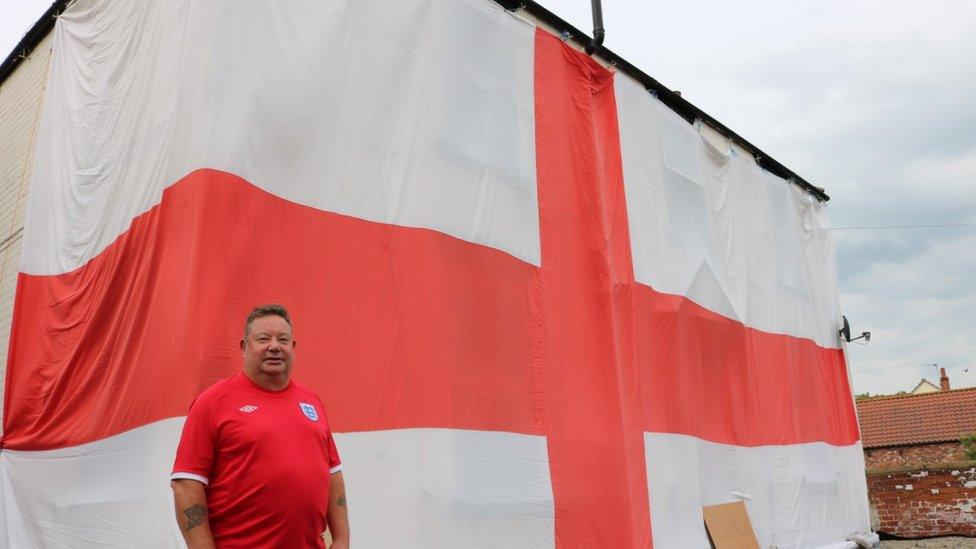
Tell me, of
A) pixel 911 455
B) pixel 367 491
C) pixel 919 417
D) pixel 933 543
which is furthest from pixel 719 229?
pixel 919 417

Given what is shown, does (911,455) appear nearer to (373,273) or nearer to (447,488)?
A: (447,488)

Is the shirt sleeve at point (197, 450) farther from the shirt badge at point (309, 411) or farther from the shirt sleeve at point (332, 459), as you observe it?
the shirt sleeve at point (332, 459)

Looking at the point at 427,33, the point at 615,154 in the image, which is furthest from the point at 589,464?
the point at 427,33

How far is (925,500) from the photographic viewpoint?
32.1 ft

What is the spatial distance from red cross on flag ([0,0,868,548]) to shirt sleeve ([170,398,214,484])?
0.93 meters

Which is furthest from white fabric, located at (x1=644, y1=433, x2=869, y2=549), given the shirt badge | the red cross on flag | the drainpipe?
the shirt badge

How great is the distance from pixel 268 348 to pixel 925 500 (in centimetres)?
991

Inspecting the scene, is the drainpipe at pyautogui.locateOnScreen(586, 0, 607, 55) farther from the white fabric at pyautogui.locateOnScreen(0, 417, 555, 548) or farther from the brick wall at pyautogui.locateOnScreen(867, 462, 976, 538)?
the brick wall at pyautogui.locateOnScreen(867, 462, 976, 538)

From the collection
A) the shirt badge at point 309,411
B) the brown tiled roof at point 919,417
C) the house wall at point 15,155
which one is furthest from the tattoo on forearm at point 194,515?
the brown tiled roof at point 919,417

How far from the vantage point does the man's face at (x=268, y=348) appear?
8.13 ft

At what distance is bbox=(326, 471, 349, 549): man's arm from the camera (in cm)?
261

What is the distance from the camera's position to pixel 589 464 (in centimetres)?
491

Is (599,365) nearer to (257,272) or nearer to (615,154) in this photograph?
(615,154)

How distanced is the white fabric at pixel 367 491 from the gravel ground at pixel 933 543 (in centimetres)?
656
